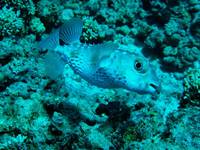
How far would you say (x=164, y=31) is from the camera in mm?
6691

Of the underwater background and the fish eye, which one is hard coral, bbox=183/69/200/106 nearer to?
the underwater background

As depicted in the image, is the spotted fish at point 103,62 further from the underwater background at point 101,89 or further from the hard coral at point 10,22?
the hard coral at point 10,22

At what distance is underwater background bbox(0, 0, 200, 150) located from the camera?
11.7 feet

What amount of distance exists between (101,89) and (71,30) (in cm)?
189

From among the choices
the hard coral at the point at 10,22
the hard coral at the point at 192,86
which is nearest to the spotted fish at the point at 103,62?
the hard coral at the point at 10,22

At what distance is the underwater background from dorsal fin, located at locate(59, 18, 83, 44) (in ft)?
3.07

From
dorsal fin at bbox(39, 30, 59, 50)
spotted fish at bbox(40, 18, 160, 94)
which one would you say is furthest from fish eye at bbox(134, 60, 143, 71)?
dorsal fin at bbox(39, 30, 59, 50)

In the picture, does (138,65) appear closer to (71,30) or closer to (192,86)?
(71,30)

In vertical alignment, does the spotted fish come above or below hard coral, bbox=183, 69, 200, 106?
above

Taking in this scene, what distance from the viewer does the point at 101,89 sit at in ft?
17.6

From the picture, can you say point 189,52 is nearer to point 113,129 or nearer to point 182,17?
point 182,17

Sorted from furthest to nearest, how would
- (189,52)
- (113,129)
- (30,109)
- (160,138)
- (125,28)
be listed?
(125,28) → (189,52) → (113,129) → (30,109) → (160,138)

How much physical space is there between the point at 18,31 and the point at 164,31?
3.12 meters

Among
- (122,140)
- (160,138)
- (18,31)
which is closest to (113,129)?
(122,140)
